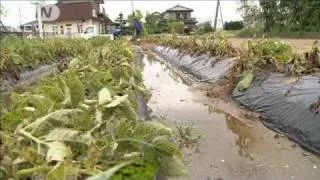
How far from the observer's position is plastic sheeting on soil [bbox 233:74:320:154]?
471 centimetres

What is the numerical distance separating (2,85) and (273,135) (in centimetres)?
391

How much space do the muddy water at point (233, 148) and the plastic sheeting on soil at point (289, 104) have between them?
0.44 feet

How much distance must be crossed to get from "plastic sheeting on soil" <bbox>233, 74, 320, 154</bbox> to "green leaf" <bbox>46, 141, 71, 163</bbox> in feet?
10.4

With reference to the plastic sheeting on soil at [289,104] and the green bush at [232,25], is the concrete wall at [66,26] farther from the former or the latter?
the plastic sheeting on soil at [289,104]

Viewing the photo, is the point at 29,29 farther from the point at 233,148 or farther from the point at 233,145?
the point at 233,148

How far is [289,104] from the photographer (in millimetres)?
5469

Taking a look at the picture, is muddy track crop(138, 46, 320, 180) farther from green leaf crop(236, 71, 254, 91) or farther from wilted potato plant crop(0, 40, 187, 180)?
wilted potato plant crop(0, 40, 187, 180)

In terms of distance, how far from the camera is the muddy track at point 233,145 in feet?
12.8

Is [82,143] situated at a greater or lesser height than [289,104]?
greater

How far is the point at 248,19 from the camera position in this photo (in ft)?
124

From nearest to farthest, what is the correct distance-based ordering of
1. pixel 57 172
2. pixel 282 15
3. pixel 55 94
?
pixel 57 172 < pixel 55 94 < pixel 282 15

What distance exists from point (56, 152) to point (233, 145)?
3289mm

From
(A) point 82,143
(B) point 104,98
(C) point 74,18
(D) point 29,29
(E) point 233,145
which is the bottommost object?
(E) point 233,145

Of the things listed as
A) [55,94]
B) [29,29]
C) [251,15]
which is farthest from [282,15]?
[55,94]
